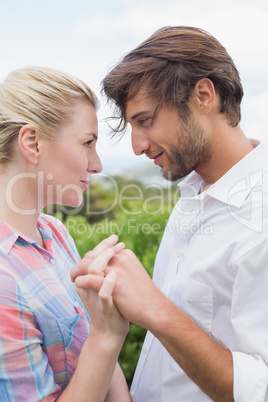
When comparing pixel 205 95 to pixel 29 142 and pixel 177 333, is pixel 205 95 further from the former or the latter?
pixel 177 333

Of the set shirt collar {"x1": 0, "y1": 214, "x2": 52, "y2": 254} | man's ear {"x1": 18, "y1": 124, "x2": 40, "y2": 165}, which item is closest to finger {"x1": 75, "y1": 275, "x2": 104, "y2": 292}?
shirt collar {"x1": 0, "y1": 214, "x2": 52, "y2": 254}

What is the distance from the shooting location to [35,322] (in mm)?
1774

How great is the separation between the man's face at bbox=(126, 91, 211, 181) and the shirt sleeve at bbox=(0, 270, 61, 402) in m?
1.17

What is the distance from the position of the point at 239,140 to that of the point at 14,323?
5.04 ft

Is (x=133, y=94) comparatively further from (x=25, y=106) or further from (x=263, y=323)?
(x=263, y=323)

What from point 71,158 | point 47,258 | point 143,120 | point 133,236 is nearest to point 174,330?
point 47,258

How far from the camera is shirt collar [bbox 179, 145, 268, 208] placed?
83.1 inches

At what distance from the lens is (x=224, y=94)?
102 inches

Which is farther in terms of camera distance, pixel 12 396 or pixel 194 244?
pixel 194 244

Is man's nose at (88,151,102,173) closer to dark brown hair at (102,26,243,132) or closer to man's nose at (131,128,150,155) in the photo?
man's nose at (131,128,150,155)

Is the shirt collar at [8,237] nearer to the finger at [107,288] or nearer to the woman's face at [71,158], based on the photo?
the woman's face at [71,158]

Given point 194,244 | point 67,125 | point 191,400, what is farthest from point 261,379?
point 67,125

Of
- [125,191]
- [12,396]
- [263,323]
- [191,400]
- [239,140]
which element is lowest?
[125,191]

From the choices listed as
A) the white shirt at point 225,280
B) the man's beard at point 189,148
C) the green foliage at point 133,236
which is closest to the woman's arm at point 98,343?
the white shirt at point 225,280
